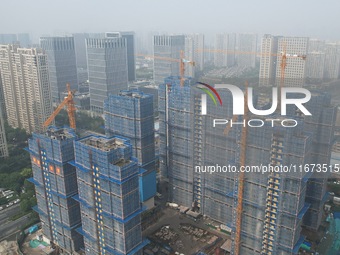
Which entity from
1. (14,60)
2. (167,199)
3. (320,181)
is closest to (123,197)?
(167,199)

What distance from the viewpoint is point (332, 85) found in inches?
775

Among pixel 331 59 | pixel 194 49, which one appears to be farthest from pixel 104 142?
pixel 194 49

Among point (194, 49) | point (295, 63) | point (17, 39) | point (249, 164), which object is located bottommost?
point (249, 164)

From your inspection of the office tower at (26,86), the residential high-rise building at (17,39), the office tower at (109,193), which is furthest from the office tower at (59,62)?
the office tower at (109,193)

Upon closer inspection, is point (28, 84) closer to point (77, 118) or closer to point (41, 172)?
point (77, 118)

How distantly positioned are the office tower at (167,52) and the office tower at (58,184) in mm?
33036

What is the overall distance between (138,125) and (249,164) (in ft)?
26.8

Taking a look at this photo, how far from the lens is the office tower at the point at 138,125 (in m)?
20.3

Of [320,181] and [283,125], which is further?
[320,181]

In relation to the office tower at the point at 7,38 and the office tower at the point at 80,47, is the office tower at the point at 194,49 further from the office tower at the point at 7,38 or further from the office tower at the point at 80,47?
the office tower at the point at 7,38

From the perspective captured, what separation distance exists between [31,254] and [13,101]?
77.3ft

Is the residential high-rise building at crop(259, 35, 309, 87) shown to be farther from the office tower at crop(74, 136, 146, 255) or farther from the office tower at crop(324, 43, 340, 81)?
the office tower at crop(74, 136, 146, 255)

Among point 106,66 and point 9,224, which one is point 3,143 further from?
point 106,66

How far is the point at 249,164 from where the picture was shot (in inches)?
590
